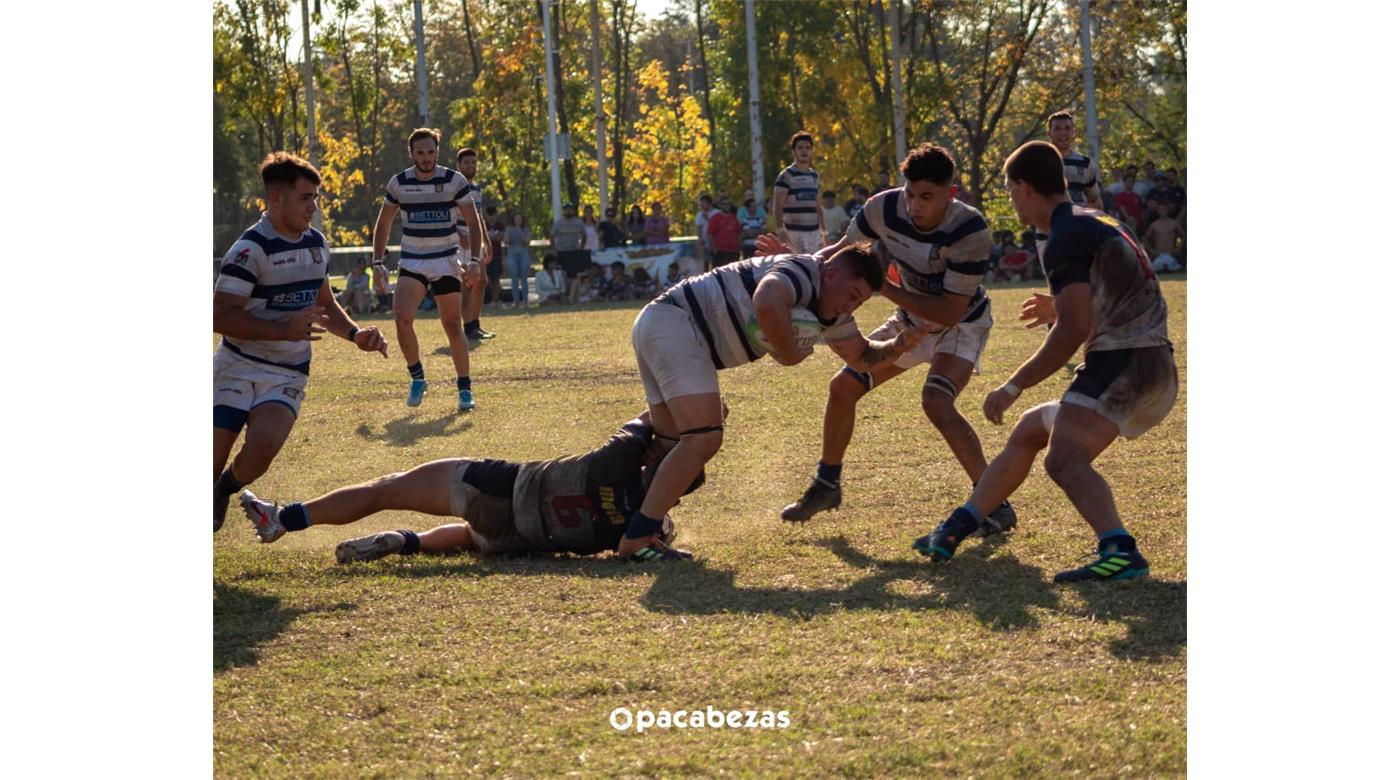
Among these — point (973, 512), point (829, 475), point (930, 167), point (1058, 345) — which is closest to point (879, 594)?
point (973, 512)

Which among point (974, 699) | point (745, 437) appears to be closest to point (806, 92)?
point (745, 437)

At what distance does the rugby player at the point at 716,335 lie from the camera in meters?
7.20

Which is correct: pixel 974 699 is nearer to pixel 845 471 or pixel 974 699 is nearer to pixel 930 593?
pixel 930 593

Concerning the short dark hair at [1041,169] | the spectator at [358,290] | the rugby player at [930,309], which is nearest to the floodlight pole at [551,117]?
the spectator at [358,290]

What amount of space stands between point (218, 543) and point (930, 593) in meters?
3.58

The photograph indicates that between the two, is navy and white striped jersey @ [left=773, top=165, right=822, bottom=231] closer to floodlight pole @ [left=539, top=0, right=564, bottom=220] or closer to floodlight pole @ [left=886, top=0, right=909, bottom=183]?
floodlight pole @ [left=539, top=0, right=564, bottom=220]

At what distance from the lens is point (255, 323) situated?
7.61m

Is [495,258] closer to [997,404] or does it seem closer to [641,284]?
[641,284]

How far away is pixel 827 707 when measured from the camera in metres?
5.02

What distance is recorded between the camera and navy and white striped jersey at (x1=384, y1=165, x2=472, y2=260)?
1443 cm

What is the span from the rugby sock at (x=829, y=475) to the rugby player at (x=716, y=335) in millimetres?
937

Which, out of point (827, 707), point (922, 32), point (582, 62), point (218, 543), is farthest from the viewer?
point (582, 62)

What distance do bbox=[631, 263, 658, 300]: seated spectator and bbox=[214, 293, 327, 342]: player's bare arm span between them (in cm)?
2047

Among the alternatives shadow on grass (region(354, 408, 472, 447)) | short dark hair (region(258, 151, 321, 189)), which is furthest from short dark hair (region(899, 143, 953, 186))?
shadow on grass (region(354, 408, 472, 447))
